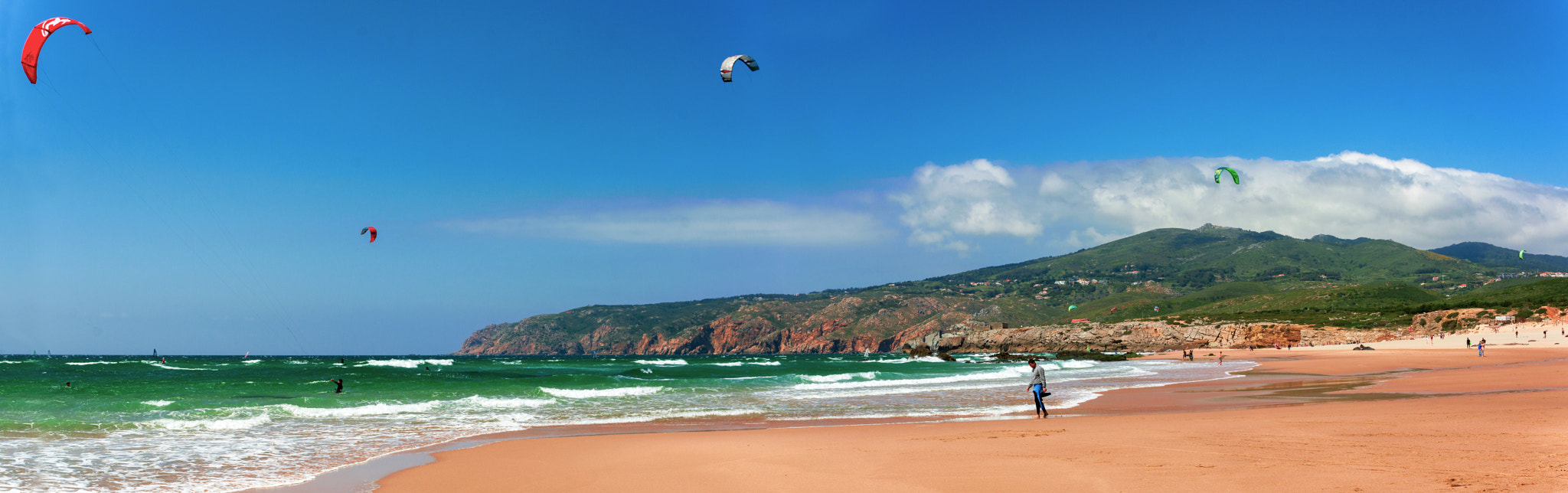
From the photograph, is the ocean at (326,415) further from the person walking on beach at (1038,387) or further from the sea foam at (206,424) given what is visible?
the person walking on beach at (1038,387)

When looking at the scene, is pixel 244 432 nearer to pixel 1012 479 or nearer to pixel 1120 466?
pixel 1012 479

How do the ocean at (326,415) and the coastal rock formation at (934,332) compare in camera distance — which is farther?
the coastal rock formation at (934,332)

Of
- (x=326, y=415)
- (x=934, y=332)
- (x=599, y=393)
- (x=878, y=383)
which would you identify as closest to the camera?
(x=326, y=415)

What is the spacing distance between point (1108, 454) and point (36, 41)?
21.7m

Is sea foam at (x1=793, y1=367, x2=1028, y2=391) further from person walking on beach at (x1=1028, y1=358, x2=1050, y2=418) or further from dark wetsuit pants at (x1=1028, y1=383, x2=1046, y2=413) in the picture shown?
dark wetsuit pants at (x1=1028, y1=383, x2=1046, y2=413)

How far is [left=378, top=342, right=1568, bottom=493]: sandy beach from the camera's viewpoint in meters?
7.80

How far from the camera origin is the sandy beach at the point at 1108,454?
7.80 metres

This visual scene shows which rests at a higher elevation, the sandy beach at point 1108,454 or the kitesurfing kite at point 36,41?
the kitesurfing kite at point 36,41

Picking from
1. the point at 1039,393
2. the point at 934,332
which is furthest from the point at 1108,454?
the point at 934,332

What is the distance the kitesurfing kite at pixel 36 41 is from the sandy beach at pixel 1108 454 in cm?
1231

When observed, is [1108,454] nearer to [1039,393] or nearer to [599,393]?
[1039,393]

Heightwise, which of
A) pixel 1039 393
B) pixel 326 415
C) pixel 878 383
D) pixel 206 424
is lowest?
pixel 878 383

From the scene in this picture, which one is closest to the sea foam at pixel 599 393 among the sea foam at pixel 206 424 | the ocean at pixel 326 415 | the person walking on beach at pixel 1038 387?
the ocean at pixel 326 415

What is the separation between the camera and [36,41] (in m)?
16.2
